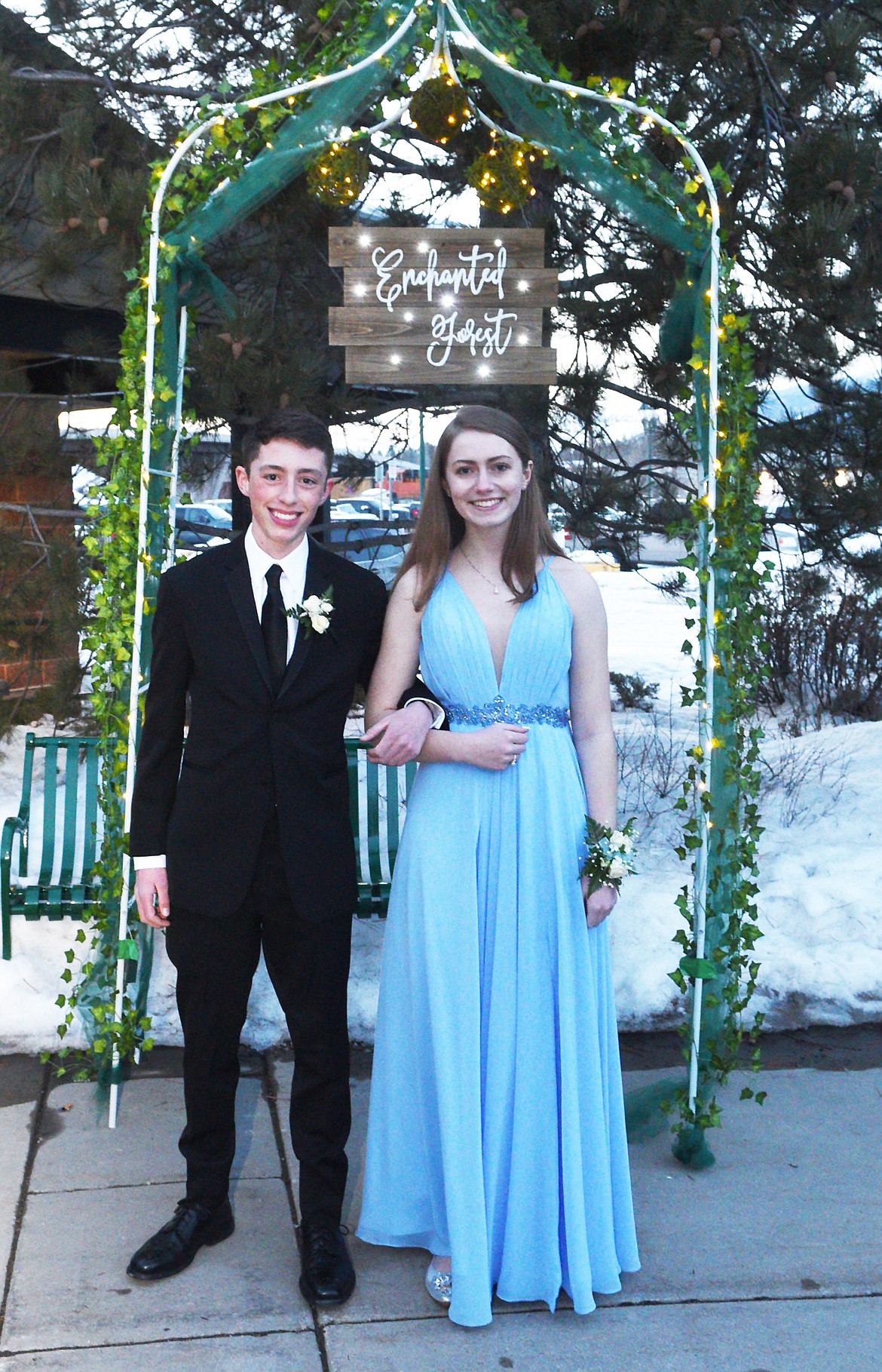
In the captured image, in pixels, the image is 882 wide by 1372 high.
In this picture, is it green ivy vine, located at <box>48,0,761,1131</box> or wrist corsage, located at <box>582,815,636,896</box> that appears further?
green ivy vine, located at <box>48,0,761,1131</box>

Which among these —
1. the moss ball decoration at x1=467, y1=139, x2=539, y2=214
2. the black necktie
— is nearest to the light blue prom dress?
the black necktie

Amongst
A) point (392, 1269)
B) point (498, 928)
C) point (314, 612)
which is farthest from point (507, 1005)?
point (314, 612)

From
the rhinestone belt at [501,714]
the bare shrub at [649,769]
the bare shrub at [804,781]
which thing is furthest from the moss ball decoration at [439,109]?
the bare shrub at [804,781]

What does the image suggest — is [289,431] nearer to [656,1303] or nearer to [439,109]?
[656,1303]

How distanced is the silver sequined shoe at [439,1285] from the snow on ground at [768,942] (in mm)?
1519

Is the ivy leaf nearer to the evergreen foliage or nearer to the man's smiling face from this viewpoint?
the man's smiling face

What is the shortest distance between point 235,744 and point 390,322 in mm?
1776

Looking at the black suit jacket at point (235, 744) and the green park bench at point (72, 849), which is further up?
the black suit jacket at point (235, 744)

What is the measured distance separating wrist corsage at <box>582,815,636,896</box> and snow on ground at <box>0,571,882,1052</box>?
183 centimetres

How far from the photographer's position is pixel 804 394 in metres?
6.26

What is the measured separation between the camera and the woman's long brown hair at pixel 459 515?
299cm

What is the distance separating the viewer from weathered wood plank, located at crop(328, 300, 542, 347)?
13.4ft

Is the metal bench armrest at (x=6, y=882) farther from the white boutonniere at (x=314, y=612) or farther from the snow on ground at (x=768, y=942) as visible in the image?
the white boutonniere at (x=314, y=612)

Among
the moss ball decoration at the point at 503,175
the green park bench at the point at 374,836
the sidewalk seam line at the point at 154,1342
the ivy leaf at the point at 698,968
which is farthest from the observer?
the green park bench at the point at 374,836
